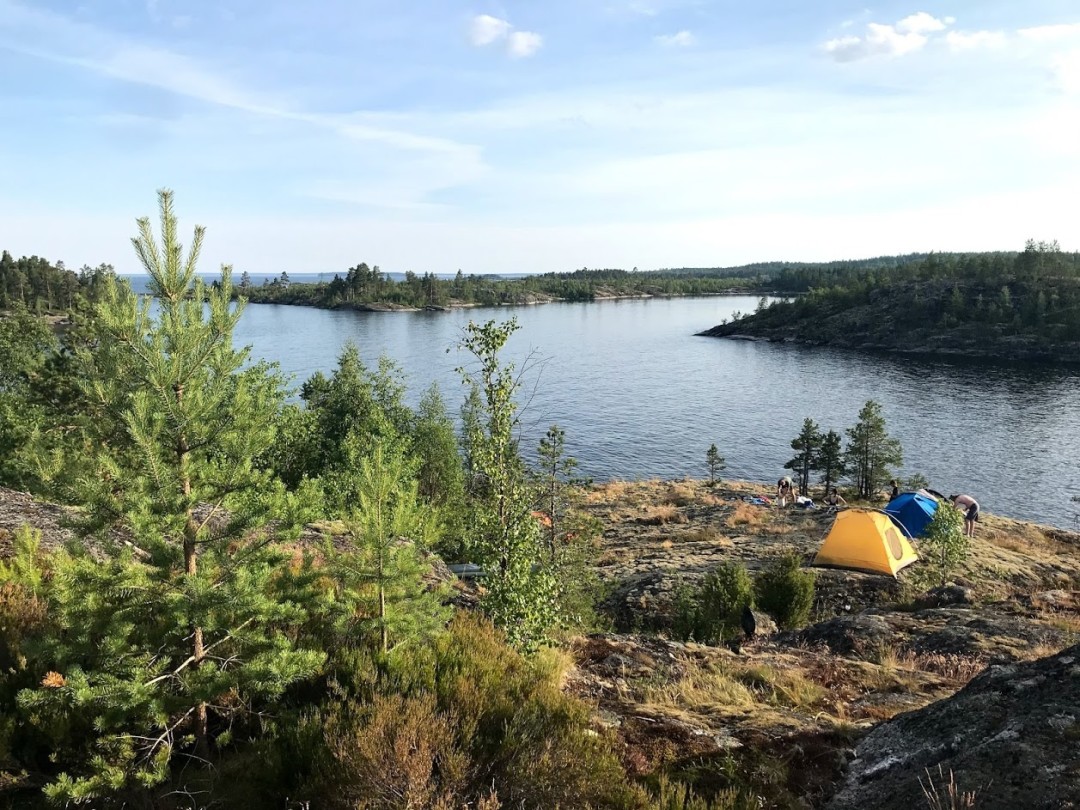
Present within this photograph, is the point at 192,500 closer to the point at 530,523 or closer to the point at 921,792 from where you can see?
the point at 530,523

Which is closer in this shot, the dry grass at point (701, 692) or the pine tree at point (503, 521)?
the dry grass at point (701, 692)

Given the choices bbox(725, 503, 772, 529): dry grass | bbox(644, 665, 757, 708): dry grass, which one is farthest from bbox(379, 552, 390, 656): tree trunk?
bbox(725, 503, 772, 529): dry grass

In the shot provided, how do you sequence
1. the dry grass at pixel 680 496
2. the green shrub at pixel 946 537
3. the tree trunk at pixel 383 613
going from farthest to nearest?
the dry grass at pixel 680 496
the green shrub at pixel 946 537
the tree trunk at pixel 383 613

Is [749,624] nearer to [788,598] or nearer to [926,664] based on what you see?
[788,598]

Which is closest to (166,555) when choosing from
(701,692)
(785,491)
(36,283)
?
(701,692)

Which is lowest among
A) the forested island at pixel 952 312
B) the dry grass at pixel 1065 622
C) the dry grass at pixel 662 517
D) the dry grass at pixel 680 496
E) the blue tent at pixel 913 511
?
the dry grass at pixel 680 496

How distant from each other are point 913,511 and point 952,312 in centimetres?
11340

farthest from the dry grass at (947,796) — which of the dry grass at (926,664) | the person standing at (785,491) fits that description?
the person standing at (785,491)

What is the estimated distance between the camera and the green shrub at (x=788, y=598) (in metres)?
15.2

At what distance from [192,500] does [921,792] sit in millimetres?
6443

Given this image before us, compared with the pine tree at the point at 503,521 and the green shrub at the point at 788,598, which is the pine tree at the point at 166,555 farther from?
the green shrub at the point at 788,598

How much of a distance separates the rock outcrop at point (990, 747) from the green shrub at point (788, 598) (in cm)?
900

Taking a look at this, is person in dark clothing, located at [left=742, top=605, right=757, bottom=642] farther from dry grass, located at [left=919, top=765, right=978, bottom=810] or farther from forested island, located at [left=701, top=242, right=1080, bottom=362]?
forested island, located at [left=701, top=242, right=1080, bottom=362]

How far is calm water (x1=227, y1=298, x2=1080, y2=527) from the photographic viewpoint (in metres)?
49.8
